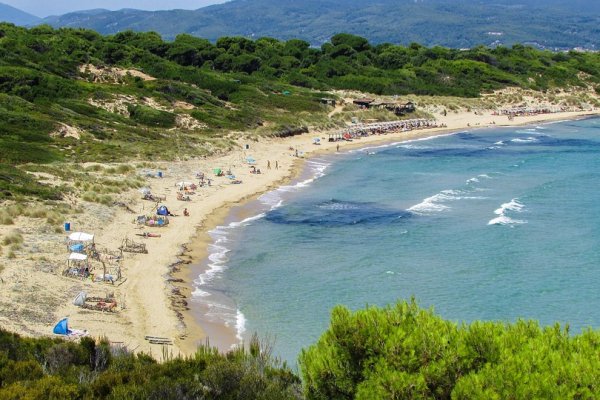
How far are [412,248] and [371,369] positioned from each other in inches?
823

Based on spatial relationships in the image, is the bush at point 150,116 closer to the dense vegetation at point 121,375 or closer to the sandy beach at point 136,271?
the sandy beach at point 136,271

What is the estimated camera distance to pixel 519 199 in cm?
4353

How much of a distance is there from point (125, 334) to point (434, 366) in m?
12.9

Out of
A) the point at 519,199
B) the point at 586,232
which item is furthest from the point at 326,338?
the point at 519,199

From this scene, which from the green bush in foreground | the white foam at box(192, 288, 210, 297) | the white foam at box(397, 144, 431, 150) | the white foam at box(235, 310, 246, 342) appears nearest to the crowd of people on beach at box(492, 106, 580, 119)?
the white foam at box(397, 144, 431, 150)

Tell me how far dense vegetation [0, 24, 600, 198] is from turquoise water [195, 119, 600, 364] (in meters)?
12.9

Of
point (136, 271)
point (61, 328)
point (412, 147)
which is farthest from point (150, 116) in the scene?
point (61, 328)

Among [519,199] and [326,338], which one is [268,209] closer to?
[519,199]

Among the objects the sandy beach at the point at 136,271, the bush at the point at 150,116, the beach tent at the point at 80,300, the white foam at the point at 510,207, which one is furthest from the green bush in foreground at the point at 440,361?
the bush at the point at 150,116

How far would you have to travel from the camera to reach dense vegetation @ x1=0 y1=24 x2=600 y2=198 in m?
51.1

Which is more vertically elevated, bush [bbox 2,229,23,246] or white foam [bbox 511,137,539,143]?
white foam [bbox 511,137,539,143]

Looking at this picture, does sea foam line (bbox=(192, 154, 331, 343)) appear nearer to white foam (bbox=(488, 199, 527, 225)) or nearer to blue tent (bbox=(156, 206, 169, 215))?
blue tent (bbox=(156, 206, 169, 215))

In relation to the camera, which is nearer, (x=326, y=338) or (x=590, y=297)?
(x=326, y=338)

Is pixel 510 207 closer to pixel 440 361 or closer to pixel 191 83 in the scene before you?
pixel 440 361
